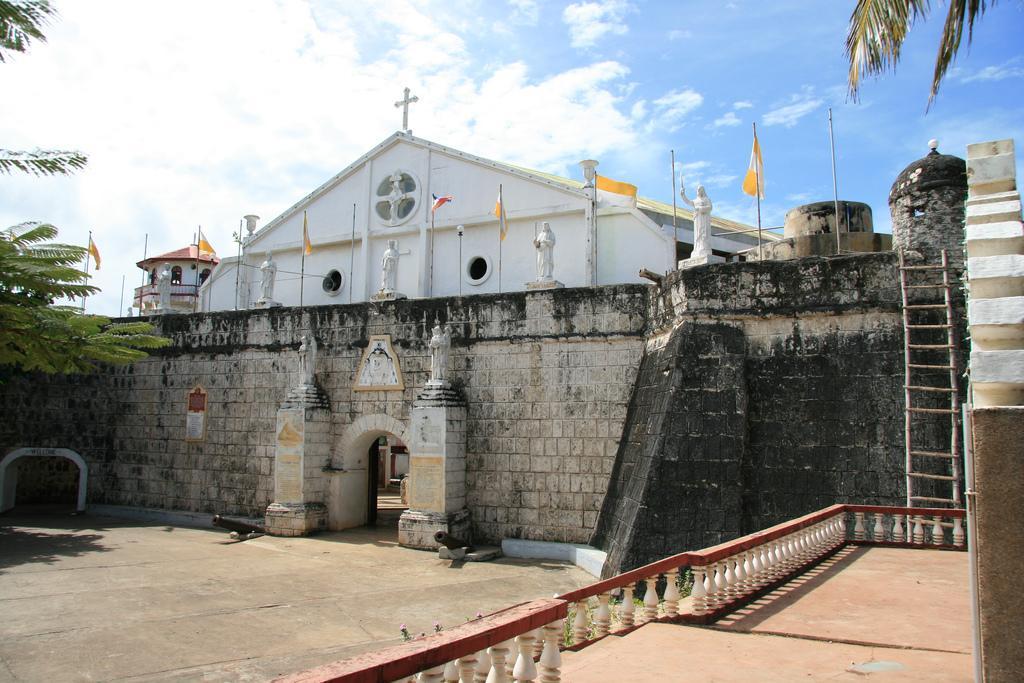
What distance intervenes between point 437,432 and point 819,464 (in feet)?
21.2

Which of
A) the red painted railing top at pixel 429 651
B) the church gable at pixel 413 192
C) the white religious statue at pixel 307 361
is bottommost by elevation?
the red painted railing top at pixel 429 651

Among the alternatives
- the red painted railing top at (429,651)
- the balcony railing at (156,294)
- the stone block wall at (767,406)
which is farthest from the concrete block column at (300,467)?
the balcony railing at (156,294)

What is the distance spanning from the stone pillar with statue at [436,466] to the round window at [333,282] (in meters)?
7.41

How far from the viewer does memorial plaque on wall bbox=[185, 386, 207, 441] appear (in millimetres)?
17438

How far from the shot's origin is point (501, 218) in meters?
17.1

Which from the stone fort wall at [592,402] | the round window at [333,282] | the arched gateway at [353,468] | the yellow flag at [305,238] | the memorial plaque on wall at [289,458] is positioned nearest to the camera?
the stone fort wall at [592,402]

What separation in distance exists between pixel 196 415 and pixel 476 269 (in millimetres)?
7367

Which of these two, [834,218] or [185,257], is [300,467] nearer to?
[834,218]

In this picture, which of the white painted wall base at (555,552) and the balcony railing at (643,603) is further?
the white painted wall base at (555,552)

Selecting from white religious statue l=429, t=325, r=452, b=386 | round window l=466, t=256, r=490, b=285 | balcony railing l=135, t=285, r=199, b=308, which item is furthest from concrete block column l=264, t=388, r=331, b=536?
balcony railing l=135, t=285, r=199, b=308

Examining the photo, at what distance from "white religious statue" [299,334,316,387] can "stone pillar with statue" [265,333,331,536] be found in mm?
24

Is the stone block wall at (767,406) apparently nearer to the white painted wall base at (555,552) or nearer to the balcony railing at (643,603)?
the balcony railing at (643,603)

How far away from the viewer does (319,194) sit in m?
20.9

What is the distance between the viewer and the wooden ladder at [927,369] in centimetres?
932
